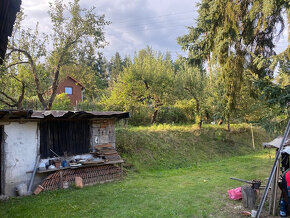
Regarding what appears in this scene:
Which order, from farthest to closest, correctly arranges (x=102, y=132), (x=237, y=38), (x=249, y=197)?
(x=102, y=132) < (x=237, y=38) < (x=249, y=197)

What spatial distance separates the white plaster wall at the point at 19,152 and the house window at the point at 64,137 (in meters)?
0.35

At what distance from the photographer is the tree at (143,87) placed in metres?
15.8

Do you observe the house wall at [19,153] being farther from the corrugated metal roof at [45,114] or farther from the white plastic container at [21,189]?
the corrugated metal roof at [45,114]

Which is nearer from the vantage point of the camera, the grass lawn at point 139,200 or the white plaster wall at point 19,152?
the grass lawn at point 139,200

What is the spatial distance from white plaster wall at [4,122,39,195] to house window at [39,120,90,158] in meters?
0.35

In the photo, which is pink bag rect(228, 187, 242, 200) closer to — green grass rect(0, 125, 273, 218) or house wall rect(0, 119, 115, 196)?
green grass rect(0, 125, 273, 218)

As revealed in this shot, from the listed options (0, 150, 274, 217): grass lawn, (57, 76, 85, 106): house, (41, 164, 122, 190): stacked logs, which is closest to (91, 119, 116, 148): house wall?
(41, 164, 122, 190): stacked logs

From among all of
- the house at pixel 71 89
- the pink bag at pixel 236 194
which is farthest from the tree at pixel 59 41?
the house at pixel 71 89

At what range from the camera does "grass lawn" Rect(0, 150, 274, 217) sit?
5.51 metres

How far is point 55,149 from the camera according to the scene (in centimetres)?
836

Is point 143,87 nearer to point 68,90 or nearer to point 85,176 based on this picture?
point 85,176

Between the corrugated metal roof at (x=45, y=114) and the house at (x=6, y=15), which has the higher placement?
the house at (x=6, y=15)

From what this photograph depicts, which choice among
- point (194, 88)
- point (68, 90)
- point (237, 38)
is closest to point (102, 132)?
point (237, 38)

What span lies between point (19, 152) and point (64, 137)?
5.41ft
